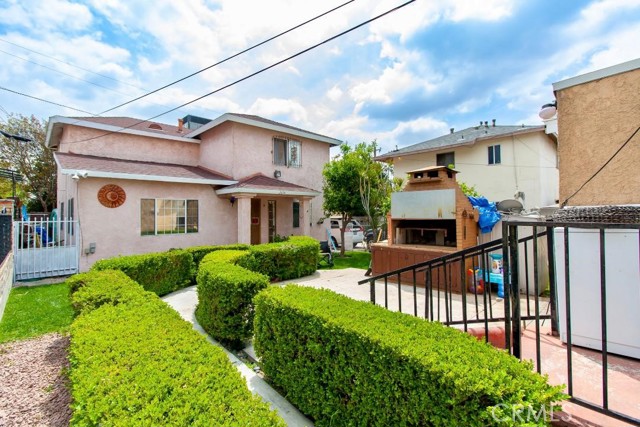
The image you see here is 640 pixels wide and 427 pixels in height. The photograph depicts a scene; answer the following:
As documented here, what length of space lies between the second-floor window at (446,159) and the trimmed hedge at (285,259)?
36.7 feet

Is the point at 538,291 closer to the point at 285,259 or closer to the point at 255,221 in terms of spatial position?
the point at 285,259

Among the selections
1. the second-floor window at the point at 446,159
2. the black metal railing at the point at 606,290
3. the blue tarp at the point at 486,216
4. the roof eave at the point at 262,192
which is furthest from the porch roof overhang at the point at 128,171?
the second-floor window at the point at 446,159

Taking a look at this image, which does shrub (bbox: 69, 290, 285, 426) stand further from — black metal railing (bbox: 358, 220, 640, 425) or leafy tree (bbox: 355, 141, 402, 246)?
leafy tree (bbox: 355, 141, 402, 246)

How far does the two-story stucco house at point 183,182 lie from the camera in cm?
1008

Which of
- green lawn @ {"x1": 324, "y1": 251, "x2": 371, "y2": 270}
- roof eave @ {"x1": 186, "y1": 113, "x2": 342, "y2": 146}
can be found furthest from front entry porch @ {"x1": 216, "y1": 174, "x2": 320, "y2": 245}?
roof eave @ {"x1": 186, "y1": 113, "x2": 342, "y2": 146}

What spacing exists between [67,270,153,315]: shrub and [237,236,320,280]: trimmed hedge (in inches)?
139

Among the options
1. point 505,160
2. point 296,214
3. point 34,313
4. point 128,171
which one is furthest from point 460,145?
point 34,313

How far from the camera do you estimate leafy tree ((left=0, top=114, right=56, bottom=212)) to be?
21.3m

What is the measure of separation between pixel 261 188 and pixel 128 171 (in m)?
4.80

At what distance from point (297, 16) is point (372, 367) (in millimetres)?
6101

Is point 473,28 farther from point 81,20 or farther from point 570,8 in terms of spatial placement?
point 81,20

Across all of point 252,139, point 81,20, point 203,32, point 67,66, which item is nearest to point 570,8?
point 203,32

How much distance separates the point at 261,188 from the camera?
1215 centimetres

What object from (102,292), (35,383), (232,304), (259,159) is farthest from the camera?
(259,159)
